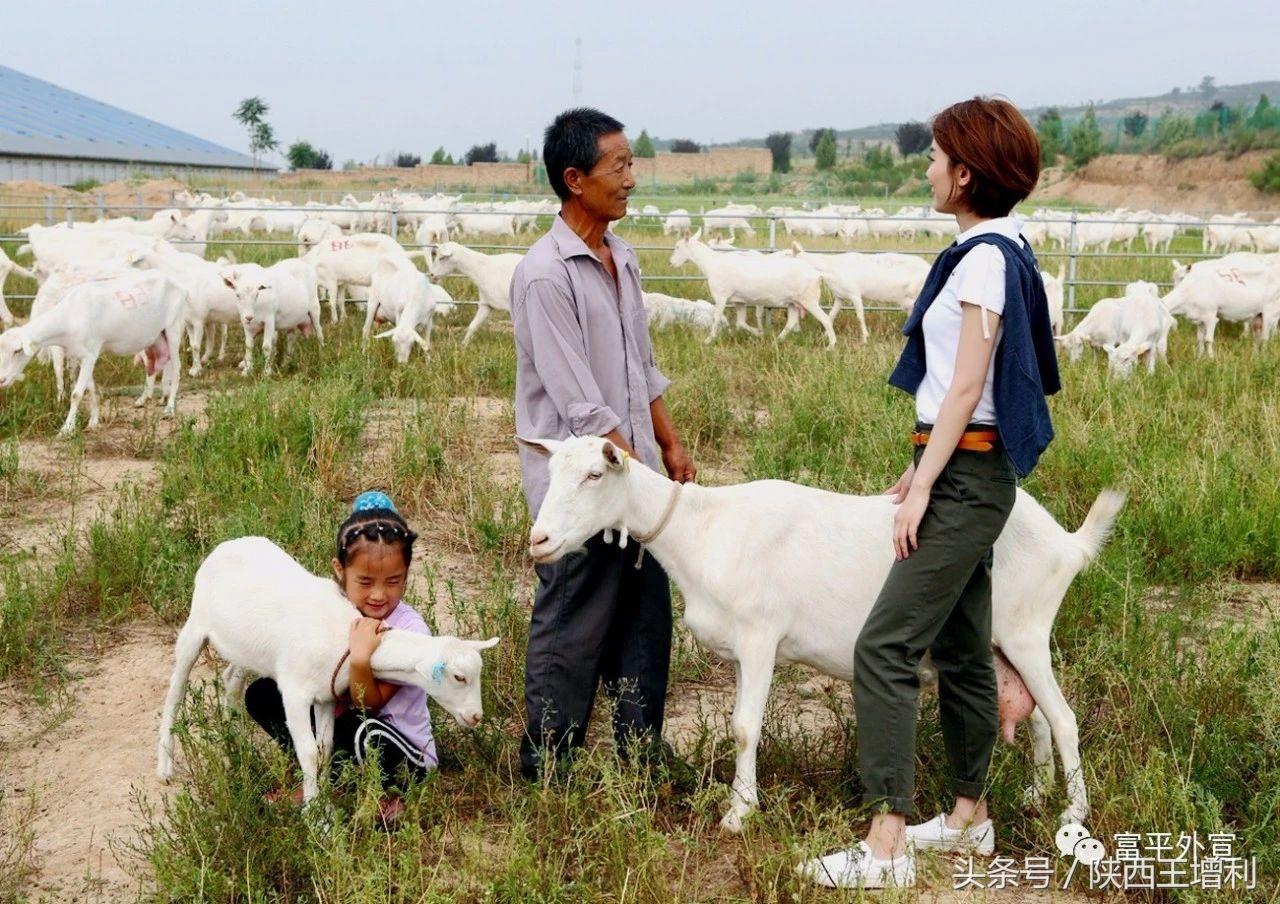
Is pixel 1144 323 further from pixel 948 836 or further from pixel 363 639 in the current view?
pixel 363 639

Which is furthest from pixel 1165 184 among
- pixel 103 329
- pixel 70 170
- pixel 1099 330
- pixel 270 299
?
pixel 103 329

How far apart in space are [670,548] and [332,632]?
1.08 m

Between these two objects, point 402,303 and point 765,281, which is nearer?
point 402,303

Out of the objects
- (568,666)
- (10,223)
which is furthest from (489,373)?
(10,223)

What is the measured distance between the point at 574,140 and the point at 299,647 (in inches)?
69.6

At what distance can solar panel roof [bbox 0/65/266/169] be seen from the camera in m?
49.4

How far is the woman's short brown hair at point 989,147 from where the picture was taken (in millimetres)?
3154

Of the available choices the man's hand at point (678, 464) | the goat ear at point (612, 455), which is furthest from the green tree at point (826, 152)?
the goat ear at point (612, 455)

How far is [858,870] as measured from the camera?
336 cm

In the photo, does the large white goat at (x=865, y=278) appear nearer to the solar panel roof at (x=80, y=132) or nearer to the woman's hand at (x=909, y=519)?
the woman's hand at (x=909, y=519)

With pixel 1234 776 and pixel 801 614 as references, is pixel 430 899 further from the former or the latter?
pixel 1234 776

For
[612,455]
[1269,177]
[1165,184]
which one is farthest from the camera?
[1165,184]

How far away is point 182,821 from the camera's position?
11.8ft

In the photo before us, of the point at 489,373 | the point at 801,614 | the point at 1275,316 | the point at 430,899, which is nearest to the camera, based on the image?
the point at 430,899
